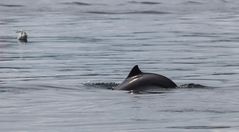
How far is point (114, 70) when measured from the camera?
A: 112 feet

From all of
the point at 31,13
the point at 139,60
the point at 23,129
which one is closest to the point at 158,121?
the point at 23,129

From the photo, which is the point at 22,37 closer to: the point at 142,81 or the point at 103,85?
the point at 103,85

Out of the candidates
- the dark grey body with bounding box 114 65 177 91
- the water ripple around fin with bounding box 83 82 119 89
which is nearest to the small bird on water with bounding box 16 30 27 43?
the water ripple around fin with bounding box 83 82 119 89

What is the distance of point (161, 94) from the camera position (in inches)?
1041

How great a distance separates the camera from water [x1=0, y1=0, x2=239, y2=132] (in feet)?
71.3

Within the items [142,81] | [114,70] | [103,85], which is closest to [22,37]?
[114,70]

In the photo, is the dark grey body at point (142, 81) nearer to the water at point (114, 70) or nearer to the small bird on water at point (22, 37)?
the water at point (114, 70)

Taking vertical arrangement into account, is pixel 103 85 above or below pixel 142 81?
below

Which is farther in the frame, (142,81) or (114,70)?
(114,70)

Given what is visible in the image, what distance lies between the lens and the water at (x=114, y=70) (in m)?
21.7

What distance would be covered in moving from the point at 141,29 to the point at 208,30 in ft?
11.8

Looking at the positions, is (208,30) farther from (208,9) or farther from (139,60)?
(208,9)

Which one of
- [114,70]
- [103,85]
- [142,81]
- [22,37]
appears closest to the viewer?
[142,81]

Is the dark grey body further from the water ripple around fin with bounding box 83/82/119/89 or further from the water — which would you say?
the water ripple around fin with bounding box 83/82/119/89
